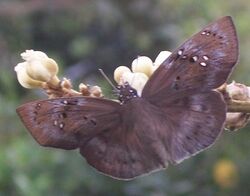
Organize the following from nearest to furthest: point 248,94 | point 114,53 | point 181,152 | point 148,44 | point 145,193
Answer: point 181,152 → point 248,94 → point 145,193 → point 148,44 → point 114,53

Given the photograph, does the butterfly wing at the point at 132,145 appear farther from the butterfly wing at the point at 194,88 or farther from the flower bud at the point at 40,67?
the flower bud at the point at 40,67

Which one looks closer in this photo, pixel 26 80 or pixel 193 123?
pixel 193 123

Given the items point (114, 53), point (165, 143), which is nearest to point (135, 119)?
point (165, 143)

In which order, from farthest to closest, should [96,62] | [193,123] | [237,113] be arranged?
[96,62] < [237,113] < [193,123]

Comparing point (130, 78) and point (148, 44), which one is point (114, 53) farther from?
point (130, 78)

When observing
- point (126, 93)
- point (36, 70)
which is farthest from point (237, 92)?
point (36, 70)

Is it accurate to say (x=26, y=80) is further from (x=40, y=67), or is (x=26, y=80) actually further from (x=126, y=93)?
(x=126, y=93)
